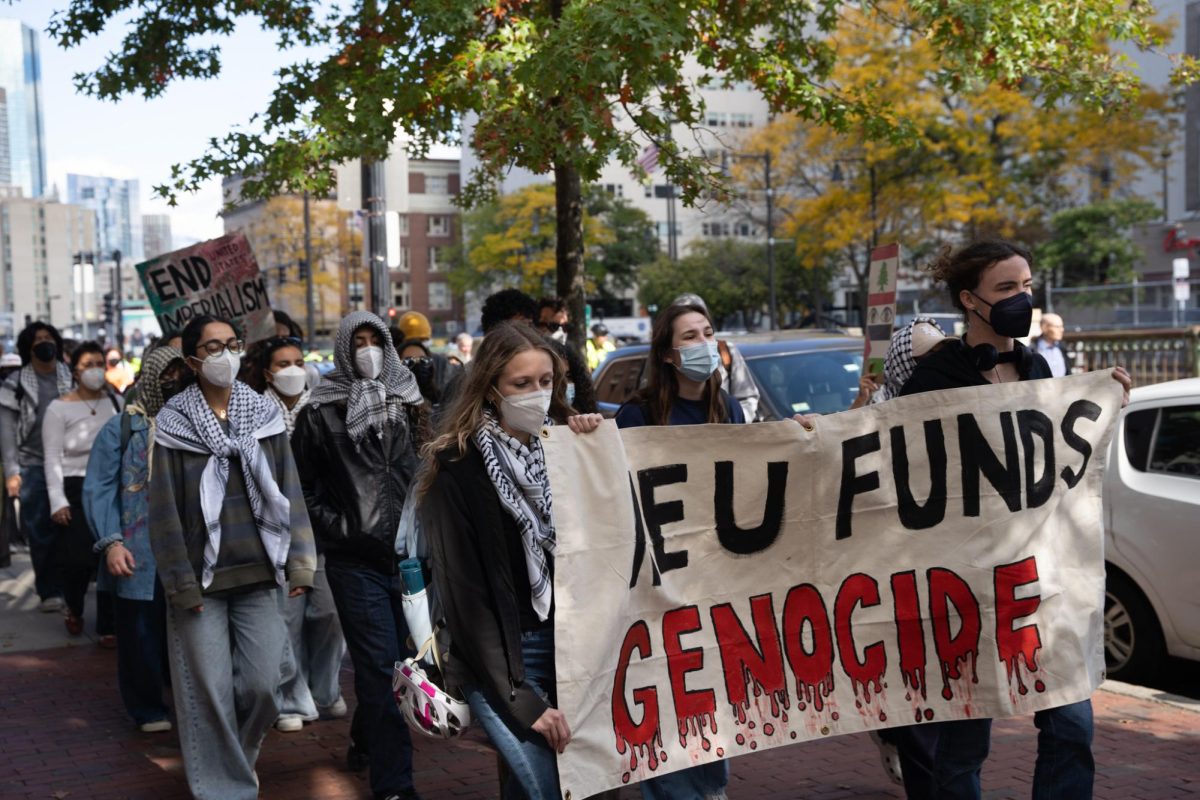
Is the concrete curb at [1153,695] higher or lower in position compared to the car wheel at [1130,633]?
lower

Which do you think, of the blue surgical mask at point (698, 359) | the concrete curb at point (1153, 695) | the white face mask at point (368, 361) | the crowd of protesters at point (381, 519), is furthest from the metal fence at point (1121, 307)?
the blue surgical mask at point (698, 359)

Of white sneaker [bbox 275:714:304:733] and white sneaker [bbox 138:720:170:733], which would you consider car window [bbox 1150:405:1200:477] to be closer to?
white sneaker [bbox 275:714:304:733]

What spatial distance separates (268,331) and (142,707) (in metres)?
3.70

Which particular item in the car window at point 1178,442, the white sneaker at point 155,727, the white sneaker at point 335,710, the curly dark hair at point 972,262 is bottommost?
the white sneaker at point 335,710

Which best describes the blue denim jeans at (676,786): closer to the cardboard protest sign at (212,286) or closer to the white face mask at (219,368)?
the white face mask at (219,368)

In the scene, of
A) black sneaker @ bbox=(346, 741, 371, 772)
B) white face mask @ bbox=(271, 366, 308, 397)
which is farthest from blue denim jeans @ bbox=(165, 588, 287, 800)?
white face mask @ bbox=(271, 366, 308, 397)

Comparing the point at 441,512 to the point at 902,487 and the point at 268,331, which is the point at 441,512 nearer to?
the point at 902,487

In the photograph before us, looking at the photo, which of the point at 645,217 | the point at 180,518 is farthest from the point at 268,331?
the point at 645,217

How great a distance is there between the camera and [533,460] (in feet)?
12.9

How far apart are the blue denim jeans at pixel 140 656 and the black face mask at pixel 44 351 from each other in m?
4.13

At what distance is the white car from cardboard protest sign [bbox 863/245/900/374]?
134 centimetres

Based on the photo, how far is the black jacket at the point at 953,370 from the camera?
14.9 ft

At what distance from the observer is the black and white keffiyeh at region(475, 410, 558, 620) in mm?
3779

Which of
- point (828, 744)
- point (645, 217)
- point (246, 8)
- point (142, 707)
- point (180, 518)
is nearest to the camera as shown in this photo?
point (180, 518)
